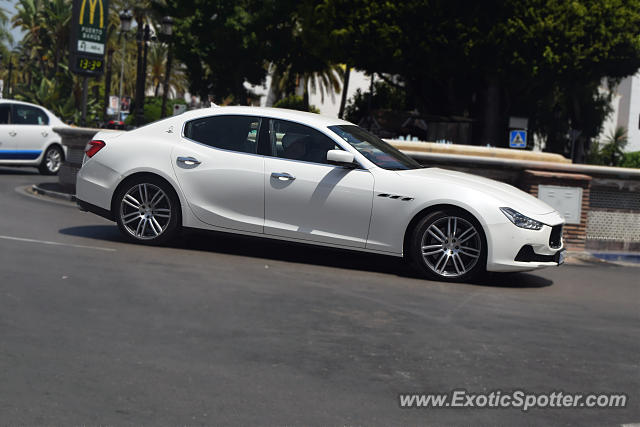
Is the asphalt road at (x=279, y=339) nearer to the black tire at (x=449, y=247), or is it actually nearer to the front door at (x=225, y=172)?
the black tire at (x=449, y=247)

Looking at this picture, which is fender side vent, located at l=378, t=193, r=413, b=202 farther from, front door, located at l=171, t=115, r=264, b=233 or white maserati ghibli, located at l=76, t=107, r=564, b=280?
front door, located at l=171, t=115, r=264, b=233

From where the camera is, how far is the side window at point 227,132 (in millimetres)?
9641

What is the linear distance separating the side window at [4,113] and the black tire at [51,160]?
109cm

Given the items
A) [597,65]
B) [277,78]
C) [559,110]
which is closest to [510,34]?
[597,65]

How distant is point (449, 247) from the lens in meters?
9.03

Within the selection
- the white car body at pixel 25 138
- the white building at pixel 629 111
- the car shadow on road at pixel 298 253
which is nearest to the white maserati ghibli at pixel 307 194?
the car shadow on road at pixel 298 253

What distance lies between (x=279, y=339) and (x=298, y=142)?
12.2 feet

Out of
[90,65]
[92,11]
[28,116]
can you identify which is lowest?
[28,116]

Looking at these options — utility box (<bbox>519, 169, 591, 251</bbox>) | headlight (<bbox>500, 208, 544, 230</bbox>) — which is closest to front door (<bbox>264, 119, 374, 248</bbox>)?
headlight (<bbox>500, 208, 544, 230</bbox>)

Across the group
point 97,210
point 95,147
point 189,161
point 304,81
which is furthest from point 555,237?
point 304,81

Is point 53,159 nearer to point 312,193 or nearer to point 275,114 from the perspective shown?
point 275,114

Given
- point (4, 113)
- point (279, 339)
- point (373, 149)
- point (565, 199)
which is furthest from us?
point (4, 113)

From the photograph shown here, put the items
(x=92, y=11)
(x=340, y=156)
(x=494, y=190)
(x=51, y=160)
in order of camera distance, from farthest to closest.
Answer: (x=92, y=11) < (x=51, y=160) < (x=494, y=190) < (x=340, y=156)

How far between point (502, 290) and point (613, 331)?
1901 millimetres
